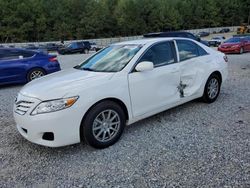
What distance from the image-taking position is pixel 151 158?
3.29 m

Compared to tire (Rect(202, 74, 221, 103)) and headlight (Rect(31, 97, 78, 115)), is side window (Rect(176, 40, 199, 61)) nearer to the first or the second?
tire (Rect(202, 74, 221, 103))

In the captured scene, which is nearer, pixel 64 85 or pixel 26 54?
pixel 64 85

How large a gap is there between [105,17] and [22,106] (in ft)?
214

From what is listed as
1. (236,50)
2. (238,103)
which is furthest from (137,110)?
(236,50)

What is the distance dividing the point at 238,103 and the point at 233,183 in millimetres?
3030

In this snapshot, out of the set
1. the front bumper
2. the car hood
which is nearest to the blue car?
the car hood

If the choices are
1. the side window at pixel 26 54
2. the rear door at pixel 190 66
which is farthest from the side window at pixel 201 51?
the side window at pixel 26 54

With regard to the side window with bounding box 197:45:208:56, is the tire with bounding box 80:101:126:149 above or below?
below

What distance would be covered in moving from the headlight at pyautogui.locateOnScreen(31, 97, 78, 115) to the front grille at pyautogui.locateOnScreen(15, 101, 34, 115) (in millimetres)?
160

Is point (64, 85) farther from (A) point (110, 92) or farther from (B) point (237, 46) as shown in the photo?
(B) point (237, 46)

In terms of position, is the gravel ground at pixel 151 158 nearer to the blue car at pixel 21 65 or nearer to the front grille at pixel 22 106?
the front grille at pixel 22 106

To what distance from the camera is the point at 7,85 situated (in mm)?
8500

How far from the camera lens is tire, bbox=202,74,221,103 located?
5.20 meters

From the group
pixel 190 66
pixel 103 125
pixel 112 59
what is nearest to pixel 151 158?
pixel 103 125
